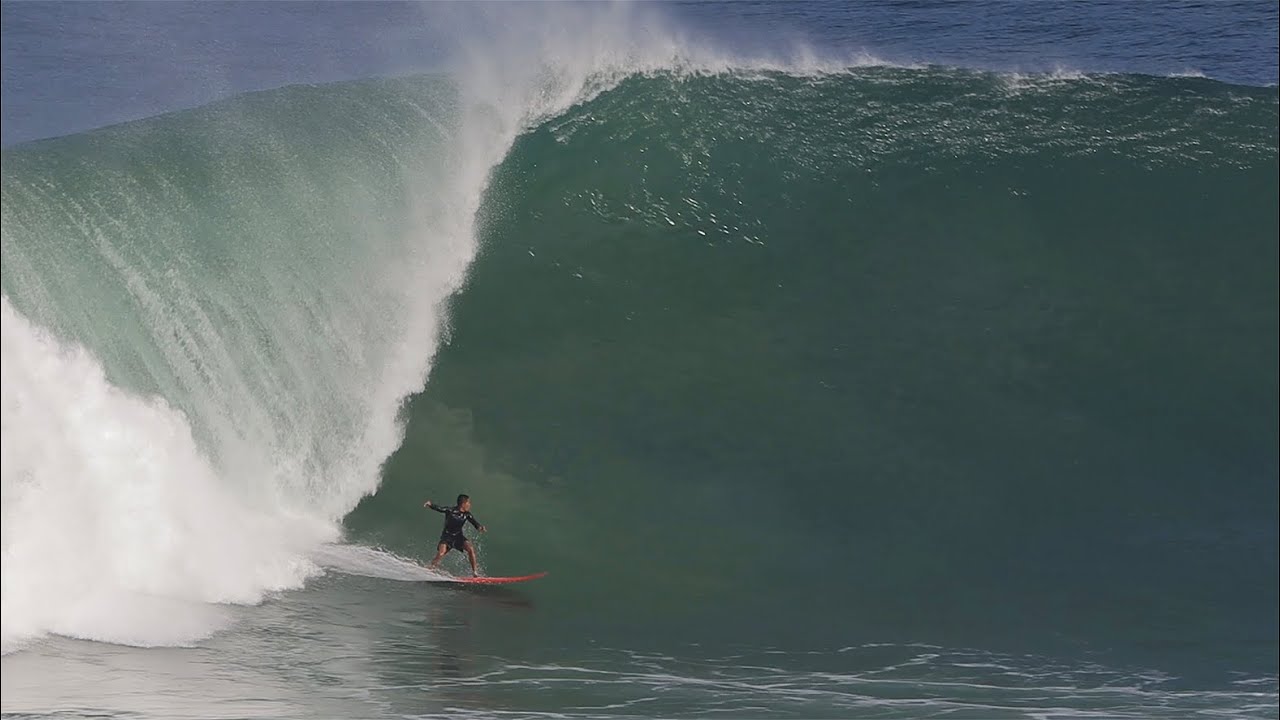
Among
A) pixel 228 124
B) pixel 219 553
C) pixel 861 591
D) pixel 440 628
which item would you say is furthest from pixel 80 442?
pixel 861 591

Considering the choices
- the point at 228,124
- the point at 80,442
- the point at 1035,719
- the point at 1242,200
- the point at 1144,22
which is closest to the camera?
the point at 1035,719

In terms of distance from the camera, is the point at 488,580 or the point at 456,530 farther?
the point at 456,530

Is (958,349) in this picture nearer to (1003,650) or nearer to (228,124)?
(1003,650)

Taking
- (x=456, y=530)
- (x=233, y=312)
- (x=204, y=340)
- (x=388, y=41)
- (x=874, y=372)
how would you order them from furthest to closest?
1. (x=388, y=41)
2. (x=233, y=312)
3. (x=874, y=372)
4. (x=204, y=340)
5. (x=456, y=530)

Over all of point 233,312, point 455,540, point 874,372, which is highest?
point 233,312

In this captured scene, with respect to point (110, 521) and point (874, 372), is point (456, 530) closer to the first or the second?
point (110, 521)

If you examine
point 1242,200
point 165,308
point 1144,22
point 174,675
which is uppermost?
point 1144,22

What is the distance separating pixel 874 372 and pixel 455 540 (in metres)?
3.80

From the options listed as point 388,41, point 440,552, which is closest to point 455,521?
point 440,552

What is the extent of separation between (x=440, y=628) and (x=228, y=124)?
6.76 m

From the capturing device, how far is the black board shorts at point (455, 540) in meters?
9.68

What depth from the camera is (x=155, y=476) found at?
9.59 metres

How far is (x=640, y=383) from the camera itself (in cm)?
1093

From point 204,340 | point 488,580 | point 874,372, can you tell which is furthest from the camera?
point 874,372
